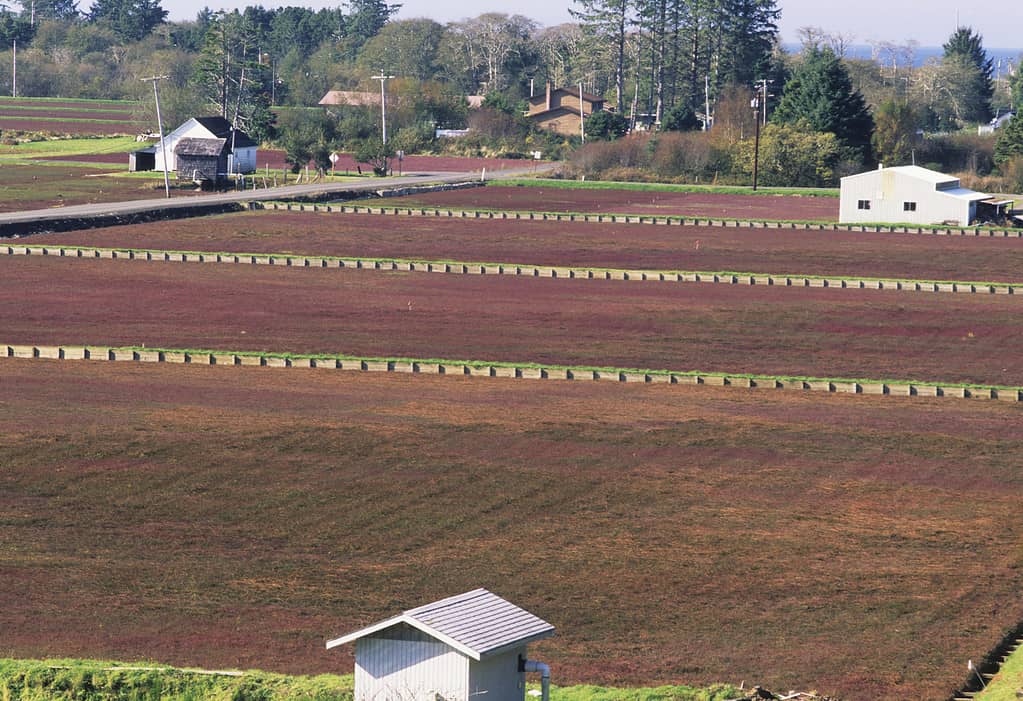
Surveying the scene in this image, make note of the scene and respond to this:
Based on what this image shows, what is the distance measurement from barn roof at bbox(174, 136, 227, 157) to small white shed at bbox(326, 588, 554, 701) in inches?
3890

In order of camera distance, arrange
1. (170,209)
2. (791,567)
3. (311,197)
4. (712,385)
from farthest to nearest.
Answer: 1. (311,197)
2. (170,209)
3. (712,385)
4. (791,567)

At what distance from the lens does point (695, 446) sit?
35.2 meters

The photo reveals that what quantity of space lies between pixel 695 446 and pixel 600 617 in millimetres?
11935

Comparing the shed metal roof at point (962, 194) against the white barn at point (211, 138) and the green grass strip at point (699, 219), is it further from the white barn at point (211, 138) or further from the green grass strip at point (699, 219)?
the white barn at point (211, 138)

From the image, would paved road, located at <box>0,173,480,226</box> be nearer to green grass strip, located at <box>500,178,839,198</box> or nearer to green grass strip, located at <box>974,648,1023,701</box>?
green grass strip, located at <box>500,178,839,198</box>

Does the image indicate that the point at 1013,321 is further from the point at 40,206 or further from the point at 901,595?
the point at 40,206

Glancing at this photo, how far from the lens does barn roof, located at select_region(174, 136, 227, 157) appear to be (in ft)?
369

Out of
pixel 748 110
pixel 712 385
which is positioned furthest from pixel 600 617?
pixel 748 110

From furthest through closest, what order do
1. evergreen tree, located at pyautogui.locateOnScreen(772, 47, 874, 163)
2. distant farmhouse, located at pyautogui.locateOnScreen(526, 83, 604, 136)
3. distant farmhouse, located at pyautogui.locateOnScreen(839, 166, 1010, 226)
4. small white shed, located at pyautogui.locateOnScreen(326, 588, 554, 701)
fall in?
distant farmhouse, located at pyautogui.locateOnScreen(526, 83, 604, 136), evergreen tree, located at pyautogui.locateOnScreen(772, 47, 874, 163), distant farmhouse, located at pyautogui.locateOnScreen(839, 166, 1010, 226), small white shed, located at pyautogui.locateOnScreen(326, 588, 554, 701)

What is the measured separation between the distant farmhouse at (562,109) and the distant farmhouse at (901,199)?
215ft

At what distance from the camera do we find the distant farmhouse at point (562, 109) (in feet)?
536

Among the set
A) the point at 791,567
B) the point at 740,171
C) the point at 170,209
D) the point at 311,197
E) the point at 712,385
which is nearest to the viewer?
the point at 791,567

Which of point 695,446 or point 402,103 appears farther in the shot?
point 402,103

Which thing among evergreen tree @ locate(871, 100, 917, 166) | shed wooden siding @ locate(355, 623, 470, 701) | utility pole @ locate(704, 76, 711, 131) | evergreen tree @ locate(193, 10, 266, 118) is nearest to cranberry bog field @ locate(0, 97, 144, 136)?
evergreen tree @ locate(193, 10, 266, 118)
